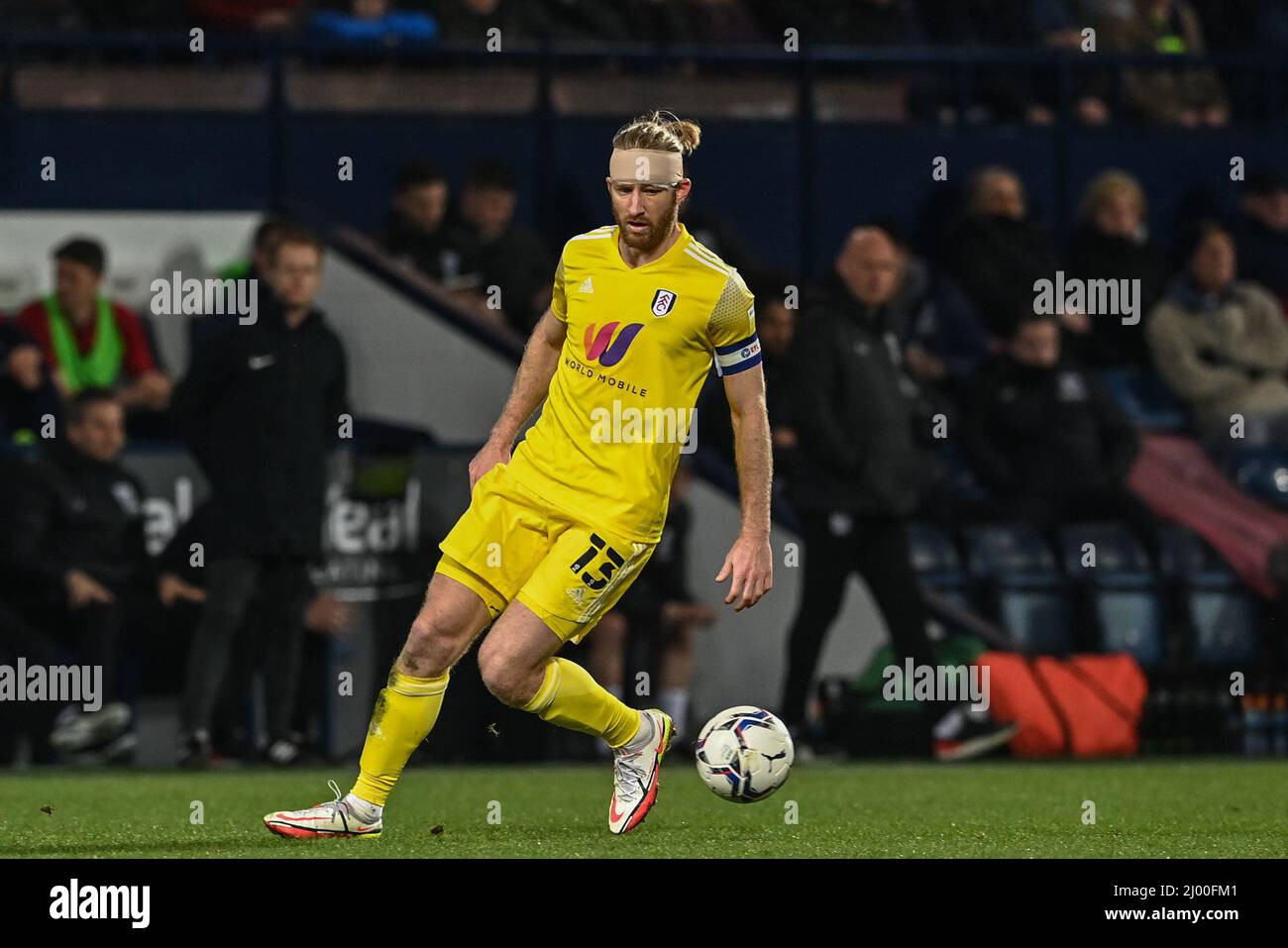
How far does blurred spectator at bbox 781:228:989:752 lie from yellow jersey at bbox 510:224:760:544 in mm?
4805

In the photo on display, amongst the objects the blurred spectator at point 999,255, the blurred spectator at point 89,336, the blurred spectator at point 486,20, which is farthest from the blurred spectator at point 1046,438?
the blurred spectator at point 89,336

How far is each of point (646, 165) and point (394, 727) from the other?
1884 millimetres

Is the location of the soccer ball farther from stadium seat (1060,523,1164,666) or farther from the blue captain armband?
stadium seat (1060,523,1164,666)

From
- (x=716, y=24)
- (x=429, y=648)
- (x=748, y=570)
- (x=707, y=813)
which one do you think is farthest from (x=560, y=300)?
(x=716, y=24)

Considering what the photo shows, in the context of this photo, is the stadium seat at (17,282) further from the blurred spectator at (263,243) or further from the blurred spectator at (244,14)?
the blurred spectator at (244,14)

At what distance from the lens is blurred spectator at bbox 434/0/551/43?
15016mm

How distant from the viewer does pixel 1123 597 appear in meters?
14.0

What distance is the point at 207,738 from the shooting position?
1198cm

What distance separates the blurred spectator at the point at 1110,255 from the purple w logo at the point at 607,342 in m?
7.39

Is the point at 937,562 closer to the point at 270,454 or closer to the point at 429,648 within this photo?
the point at 270,454

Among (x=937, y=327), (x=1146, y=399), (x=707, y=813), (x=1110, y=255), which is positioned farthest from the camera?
(x=1146, y=399)

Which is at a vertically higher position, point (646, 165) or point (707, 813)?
point (646, 165)

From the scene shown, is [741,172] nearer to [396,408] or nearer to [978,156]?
[978,156]
